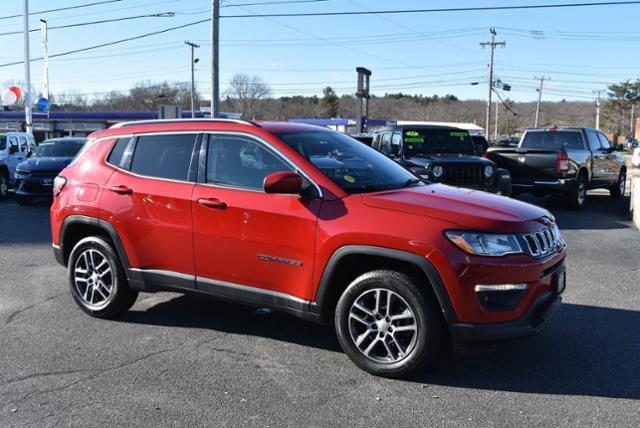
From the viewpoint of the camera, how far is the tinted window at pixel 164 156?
5305 mm

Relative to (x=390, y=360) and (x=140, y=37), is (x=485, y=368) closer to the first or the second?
(x=390, y=360)

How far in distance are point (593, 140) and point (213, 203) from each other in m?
12.6

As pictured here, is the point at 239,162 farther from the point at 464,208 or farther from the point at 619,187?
the point at 619,187

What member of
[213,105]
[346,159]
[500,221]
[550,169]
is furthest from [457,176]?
[213,105]

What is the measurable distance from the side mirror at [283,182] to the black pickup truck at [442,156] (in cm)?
668

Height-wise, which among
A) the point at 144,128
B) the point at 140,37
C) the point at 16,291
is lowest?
the point at 16,291

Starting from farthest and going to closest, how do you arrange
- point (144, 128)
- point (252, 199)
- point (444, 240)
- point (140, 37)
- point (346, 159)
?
point (140, 37), point (144, 128), point (346, 159), point (252, 199), point (444, 240)

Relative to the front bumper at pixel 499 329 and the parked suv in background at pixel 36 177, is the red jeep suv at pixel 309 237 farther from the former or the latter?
the parked suv in background at pixel 36 177

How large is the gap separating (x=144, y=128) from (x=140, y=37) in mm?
28625

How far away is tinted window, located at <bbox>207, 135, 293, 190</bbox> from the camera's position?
16.0ft

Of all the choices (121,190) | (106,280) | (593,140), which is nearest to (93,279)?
(106,280)

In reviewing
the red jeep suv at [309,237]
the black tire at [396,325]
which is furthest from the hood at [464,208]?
the black tire at [396,325]

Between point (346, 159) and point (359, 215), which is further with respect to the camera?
point (346, 159)

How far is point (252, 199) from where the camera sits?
479cm
